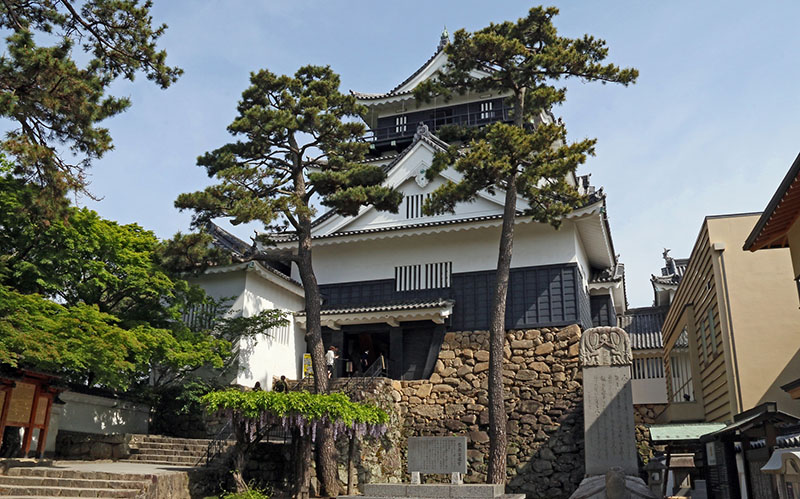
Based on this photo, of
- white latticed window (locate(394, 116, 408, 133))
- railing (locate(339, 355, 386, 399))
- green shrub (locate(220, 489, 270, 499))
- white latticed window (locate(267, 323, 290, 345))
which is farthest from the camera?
white latticed window (locate(394, 116, 408, 133))

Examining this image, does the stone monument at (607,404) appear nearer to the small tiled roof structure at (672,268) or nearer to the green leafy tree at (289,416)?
the green leafy tree at (289,416)

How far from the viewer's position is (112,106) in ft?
33.3

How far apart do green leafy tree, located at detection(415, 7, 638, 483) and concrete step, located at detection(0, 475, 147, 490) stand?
7.60 m

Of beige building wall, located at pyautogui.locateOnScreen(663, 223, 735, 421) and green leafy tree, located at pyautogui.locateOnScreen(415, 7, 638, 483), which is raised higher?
green leafy tree, located at pyautogui.locateOnScreen(415, 7, 638, 483)

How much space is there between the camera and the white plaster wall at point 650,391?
1027 inches

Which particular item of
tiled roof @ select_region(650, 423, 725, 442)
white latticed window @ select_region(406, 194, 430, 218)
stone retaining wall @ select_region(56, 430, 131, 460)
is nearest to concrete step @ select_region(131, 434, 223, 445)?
stone retaining wall @ select_region(56, 430, 131, 460)

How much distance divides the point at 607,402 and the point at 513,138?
684cm

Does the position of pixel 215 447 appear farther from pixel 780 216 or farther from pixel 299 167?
pixel 780 216

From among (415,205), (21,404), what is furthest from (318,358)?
(415,205)

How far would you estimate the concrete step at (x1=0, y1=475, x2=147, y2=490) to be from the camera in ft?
43.3

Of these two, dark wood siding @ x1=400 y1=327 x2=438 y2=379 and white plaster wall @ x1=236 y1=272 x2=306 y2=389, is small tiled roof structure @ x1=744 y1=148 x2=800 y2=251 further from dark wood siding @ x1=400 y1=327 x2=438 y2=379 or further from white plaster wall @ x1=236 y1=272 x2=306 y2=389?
white plaster wall @ x1=236 y1=272 x2=306 y2=389

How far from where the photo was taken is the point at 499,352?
16.0 meters

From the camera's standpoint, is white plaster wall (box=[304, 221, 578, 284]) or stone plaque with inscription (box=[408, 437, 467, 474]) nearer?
stone plaque with inscription (box=[408, 437, 467, 474])

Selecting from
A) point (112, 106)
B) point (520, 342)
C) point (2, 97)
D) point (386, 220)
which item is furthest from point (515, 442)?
point (2, 97)
